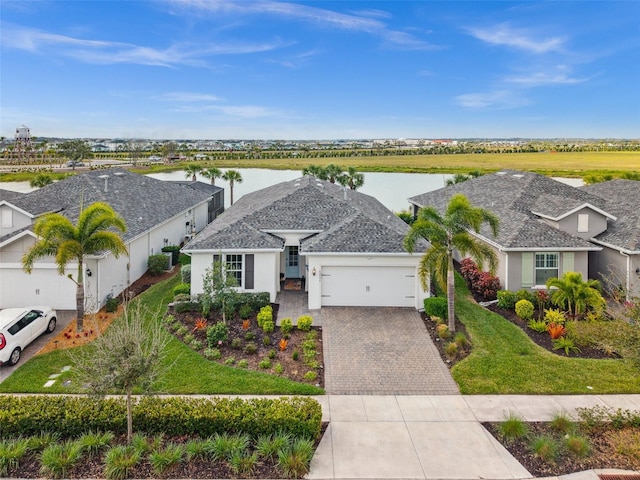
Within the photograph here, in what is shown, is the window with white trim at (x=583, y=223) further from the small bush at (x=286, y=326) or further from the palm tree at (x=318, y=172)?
the palm tree at (x=318, y=172)

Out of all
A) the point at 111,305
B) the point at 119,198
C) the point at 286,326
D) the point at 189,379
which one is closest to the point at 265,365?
the point at 189,379

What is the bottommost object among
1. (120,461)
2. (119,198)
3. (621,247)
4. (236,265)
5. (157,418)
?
(120,461)

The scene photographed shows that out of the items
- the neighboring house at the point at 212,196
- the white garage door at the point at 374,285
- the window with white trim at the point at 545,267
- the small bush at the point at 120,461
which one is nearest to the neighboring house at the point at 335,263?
the white garage door at the point at 374,285

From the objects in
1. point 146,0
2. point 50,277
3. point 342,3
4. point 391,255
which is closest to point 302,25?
point 342,3

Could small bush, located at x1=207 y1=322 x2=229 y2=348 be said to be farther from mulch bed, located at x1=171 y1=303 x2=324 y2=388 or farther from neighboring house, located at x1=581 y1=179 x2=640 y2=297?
neighboring house, located at x1=581 y1=179 x2=640 y2=297

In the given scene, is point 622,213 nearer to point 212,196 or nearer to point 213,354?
→ point 213,354

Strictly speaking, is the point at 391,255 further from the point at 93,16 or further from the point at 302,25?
the point at 302,25

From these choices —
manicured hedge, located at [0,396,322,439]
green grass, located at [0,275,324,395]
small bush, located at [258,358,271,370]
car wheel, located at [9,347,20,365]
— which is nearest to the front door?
green grass, located at [0,275,324,395]
